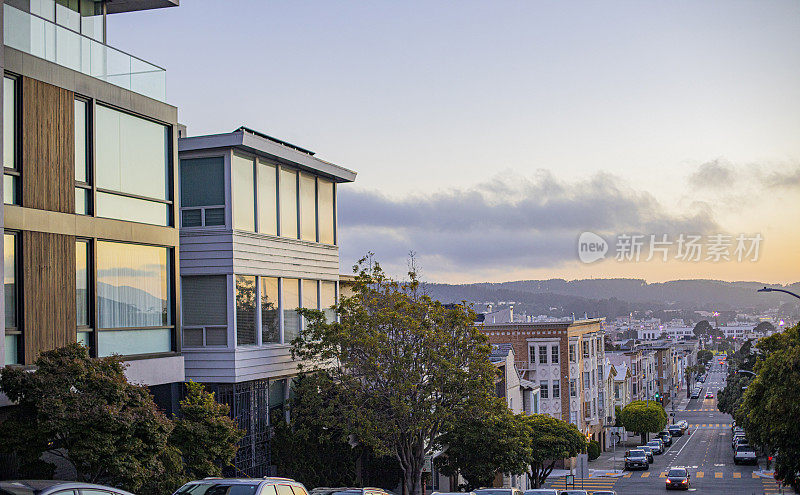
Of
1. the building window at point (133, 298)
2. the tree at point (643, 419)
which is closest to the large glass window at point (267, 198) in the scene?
the building window at point (133, 298)

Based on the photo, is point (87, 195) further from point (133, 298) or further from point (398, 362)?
point (398, 362)

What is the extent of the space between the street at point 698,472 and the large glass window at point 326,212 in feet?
93.5

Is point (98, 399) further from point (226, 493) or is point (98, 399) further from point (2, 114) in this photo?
point (2, 114)

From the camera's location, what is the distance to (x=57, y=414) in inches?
588

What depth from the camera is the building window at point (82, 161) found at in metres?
19.2

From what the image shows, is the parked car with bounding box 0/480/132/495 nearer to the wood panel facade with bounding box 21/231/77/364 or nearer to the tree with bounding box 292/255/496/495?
the wood panel facade with bounding box 21/231/77/364

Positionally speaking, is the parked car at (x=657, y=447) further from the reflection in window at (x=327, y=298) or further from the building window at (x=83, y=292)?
the building window at (x=83, y=292)

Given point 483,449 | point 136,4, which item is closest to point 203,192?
point 136,4

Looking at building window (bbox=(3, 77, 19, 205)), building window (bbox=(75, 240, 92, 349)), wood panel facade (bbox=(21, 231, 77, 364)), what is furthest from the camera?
building window (bbox=(75, 240, 92, 349))

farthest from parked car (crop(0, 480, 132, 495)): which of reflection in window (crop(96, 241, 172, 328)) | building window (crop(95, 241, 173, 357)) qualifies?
reflection in window (crop(96, 241, 172, 328))

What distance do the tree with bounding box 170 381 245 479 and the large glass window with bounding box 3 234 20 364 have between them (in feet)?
13.1

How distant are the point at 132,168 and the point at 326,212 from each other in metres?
10.3

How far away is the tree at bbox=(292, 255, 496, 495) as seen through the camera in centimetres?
2728

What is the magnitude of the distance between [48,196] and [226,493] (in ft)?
26.3
